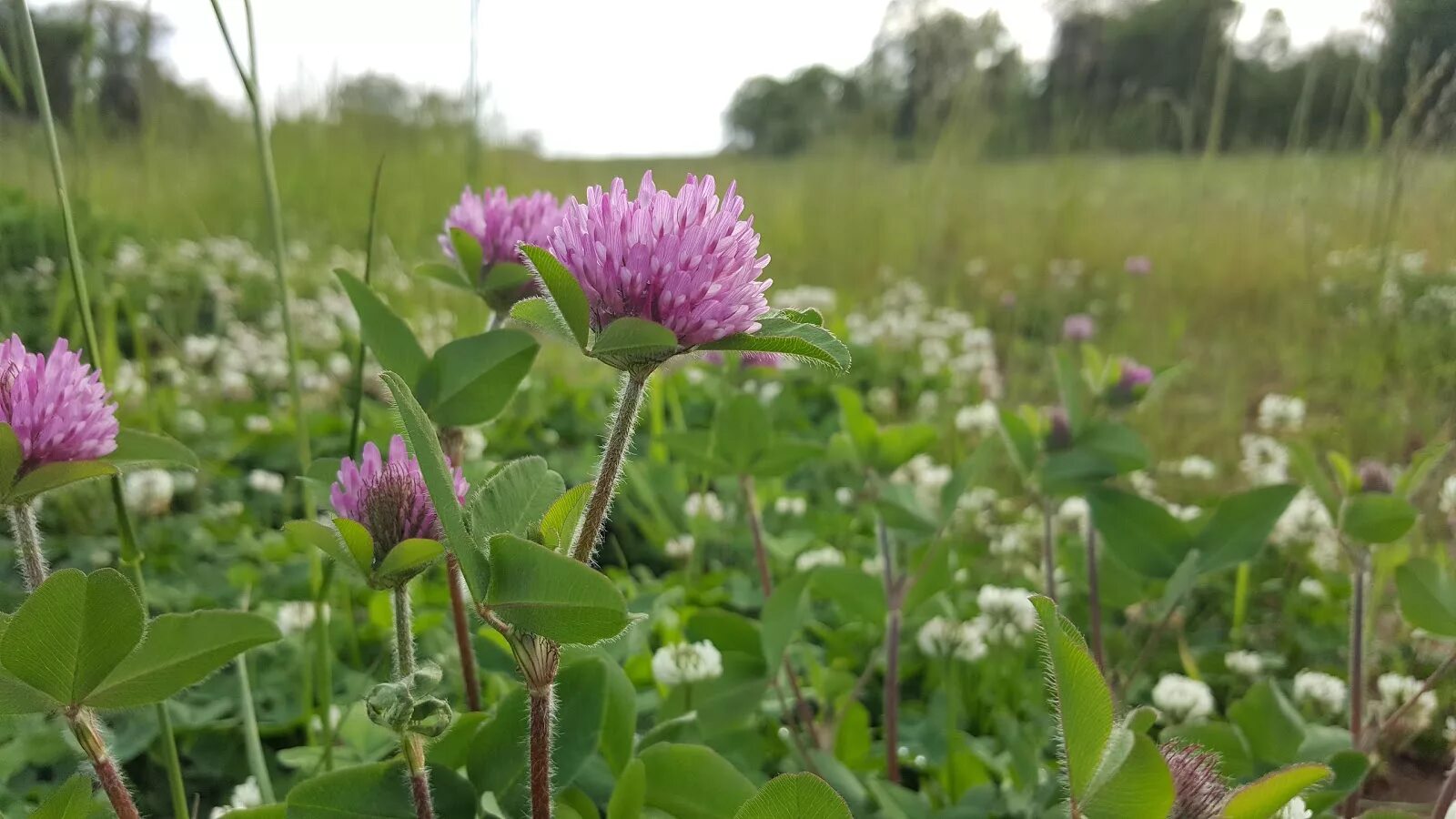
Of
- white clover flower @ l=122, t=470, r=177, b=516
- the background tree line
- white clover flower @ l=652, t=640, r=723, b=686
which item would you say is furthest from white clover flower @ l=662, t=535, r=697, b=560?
the background tree line

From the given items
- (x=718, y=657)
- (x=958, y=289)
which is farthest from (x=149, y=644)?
(x=958, y=289)

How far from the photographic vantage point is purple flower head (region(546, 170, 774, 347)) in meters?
0.42

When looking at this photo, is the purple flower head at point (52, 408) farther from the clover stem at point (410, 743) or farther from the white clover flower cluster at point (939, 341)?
the white clover flower cluster at point (939, 341)

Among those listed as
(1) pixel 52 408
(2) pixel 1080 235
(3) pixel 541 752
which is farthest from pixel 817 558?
(2) pixel 1080 235

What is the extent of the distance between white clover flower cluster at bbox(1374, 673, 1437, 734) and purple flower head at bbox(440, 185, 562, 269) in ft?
3.37

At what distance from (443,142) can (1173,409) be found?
3.81 metres

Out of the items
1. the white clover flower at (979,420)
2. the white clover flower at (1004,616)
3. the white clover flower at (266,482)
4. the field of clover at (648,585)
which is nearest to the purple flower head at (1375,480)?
the field of clover at (648,585)

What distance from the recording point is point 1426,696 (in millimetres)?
1068

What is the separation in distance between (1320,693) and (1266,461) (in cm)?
97

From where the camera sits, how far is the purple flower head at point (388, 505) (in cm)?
49

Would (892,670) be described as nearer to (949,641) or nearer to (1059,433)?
(949,641)

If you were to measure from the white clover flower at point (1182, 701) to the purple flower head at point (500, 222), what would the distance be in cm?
80

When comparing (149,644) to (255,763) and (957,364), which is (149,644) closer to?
(255,763)

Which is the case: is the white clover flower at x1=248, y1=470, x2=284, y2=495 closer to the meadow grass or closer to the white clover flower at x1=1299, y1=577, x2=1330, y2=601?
the meadow grass
